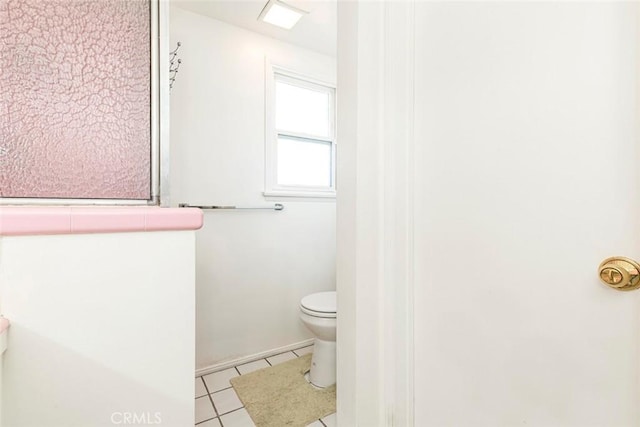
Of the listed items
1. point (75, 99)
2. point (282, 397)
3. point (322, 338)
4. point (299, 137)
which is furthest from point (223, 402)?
point (299, 137)

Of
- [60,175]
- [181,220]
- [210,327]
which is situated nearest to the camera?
[181,220]

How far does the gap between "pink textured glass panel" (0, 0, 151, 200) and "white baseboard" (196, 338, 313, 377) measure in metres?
1.26

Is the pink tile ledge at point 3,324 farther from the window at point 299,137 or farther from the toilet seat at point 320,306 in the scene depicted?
the window at point 299,137

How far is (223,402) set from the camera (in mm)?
1467

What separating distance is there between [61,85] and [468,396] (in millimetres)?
1526

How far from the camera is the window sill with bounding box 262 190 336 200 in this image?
1.97m

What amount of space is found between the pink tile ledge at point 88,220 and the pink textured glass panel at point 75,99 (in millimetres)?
208

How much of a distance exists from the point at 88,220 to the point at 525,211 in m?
1.04

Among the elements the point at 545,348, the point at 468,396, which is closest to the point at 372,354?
the point at 468,396

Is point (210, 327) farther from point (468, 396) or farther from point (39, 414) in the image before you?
point (468, 396)

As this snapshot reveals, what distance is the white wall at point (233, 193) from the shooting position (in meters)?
1.69

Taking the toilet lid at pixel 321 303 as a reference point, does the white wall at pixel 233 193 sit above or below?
above

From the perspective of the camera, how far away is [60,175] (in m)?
0.86

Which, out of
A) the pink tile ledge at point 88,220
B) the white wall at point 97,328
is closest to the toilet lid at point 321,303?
the white wall at point 97,328
